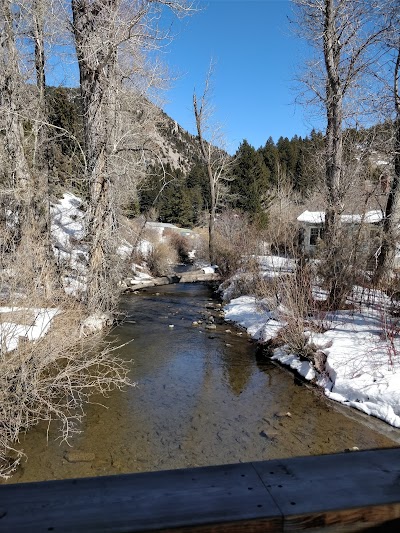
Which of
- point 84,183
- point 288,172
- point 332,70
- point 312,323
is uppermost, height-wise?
point 288,172

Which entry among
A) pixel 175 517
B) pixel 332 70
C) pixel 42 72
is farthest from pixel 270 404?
pixel 42 72

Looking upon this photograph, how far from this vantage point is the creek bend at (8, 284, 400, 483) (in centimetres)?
524

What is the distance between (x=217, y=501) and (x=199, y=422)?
517cm

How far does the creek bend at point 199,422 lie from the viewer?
17.2ft

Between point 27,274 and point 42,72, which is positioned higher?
point 42,72

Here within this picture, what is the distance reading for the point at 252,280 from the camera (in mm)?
15359

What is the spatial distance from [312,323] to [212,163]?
24644 millimetres

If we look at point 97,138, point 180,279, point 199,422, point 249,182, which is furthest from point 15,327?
point 249,182

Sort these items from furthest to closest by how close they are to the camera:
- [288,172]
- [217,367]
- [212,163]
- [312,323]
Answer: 1. [288,172]
2. [212,163]
3. [312,323]
4. [217,367]

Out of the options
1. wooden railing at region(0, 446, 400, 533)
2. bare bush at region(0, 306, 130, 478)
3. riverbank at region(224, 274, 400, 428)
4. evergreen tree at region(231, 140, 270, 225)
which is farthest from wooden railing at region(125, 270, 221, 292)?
evergreen tree at region(231, 140, 270, 225)

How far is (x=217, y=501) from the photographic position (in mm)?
1355

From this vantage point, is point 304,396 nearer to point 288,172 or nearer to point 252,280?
point 252,280

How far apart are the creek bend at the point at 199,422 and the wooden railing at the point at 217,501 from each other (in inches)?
149

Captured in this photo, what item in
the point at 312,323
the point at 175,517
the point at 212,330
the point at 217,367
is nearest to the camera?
the point at 175,517
